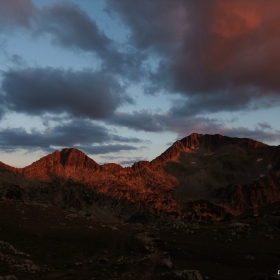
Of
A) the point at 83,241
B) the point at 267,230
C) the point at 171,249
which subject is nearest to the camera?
the point at 171,249

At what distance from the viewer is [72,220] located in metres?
63.2

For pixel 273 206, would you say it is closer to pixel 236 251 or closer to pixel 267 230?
pixel 267 230

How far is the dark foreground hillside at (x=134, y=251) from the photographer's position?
30.0m

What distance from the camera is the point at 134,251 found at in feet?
134

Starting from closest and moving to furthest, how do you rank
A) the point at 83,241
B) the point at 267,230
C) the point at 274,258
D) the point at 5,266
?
the point at 5,266
the point at 274,258
the point at 83,241
the point at 267,230

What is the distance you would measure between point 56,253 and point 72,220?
81.5 ft

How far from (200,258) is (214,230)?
48.1 feet

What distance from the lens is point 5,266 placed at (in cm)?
2902

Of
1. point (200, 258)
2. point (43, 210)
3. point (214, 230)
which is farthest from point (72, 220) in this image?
point (200, 258)

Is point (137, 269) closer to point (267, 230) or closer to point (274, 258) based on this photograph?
point (274, 258)

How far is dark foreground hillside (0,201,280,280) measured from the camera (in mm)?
30016

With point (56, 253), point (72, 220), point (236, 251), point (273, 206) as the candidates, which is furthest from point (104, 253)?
point (273, 206)

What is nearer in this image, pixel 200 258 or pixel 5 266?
pixel 5 266

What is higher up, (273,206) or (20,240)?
(273,206)
